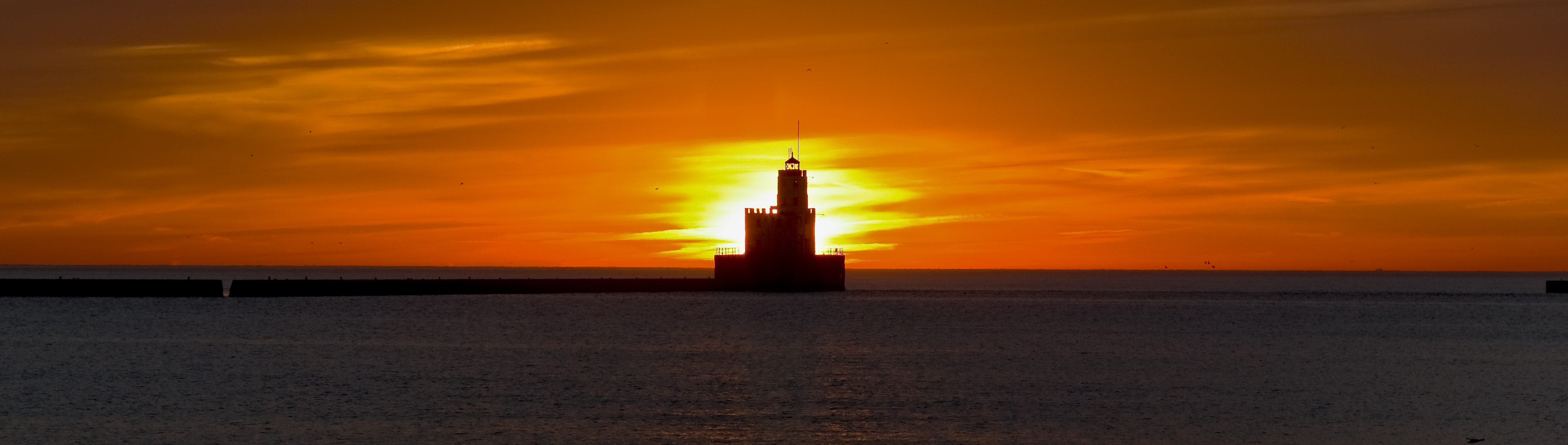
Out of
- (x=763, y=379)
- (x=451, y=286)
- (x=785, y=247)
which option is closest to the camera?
(x=763, y=379)

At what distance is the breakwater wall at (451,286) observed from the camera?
383ft

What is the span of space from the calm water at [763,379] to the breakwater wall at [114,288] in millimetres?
25772

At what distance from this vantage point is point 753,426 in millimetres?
32219

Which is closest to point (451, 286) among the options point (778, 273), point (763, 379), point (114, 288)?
point (114, 288)

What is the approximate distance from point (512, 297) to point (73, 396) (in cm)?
9130

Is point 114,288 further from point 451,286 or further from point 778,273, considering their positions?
point 778,273

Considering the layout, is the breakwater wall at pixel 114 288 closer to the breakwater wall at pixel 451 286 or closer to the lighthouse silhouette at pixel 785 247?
the breakwater wall at pixel 451 286

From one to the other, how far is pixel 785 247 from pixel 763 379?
6560 cm

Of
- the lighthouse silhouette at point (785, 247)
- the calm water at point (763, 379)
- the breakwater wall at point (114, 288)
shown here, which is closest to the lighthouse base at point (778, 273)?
the lighthouse silhouette at point (785, 247)

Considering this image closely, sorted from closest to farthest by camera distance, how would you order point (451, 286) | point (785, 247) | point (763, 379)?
point (763, 379), point (785, 247), point (451, 286)

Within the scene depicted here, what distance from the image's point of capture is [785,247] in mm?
109312

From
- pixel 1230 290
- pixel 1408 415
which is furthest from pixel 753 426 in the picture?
pixel 1230 290

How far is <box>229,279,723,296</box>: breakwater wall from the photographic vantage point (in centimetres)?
11688

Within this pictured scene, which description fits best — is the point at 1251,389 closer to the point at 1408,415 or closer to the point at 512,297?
the point at 1408,415
